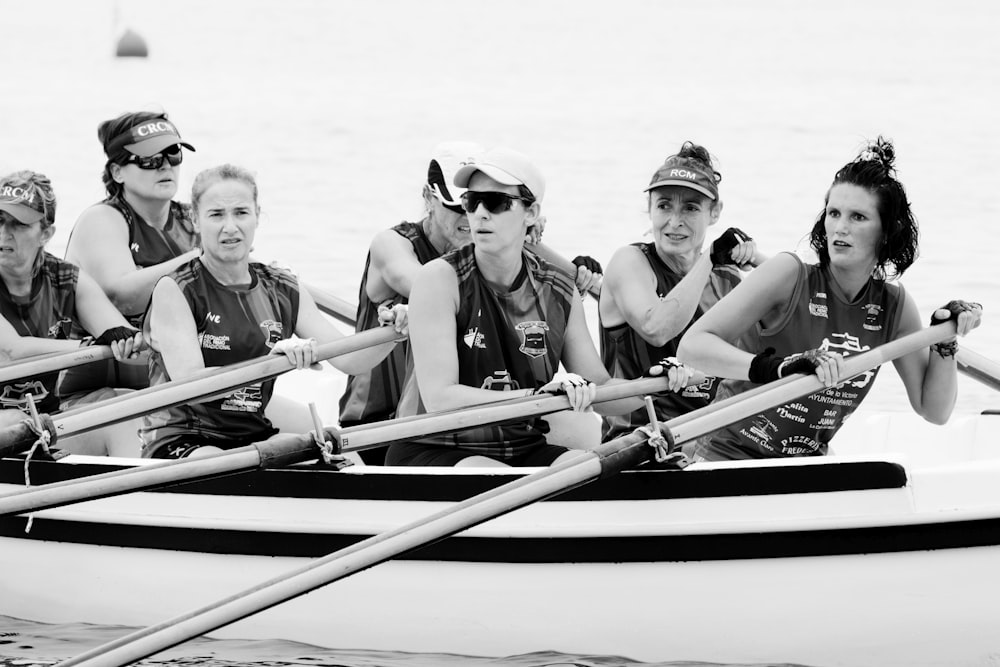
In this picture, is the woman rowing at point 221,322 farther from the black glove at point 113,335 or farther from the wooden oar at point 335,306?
the wooden oar at point 335,306

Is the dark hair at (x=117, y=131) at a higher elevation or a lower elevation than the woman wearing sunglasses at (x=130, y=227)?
higher

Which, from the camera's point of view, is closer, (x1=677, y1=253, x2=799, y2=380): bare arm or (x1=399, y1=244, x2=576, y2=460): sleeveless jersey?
(x1=677, y1=253, x2=799, y2=380): bare arm

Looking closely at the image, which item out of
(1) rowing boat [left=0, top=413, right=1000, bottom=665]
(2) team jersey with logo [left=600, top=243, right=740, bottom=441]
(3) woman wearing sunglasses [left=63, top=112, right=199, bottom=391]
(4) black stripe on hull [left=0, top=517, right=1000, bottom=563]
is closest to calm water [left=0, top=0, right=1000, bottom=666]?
(1) rowing boat [left=0, top=413, right=1000, bottom=665]

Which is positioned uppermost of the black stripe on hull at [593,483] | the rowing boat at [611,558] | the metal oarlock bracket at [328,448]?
the metal oarlock bracket at [328,448]

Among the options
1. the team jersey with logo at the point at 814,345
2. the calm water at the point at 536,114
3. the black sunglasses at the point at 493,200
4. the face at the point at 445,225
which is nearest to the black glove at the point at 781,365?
the team jersey with logo at the point at 814,345

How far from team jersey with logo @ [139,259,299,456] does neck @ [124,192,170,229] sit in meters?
0.93

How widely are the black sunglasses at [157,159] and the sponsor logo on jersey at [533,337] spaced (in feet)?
5.70

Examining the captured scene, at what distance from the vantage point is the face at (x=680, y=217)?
14.8 ft

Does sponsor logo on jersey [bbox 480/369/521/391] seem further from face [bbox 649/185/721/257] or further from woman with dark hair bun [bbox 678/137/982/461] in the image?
face [bbox 649/185/721/257]

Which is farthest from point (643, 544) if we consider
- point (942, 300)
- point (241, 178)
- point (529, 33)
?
point (529, 33)

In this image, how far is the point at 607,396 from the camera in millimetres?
4277

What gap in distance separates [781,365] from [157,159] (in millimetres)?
2501

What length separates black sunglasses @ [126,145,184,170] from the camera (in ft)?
17.6

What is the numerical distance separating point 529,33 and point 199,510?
36190 mm
